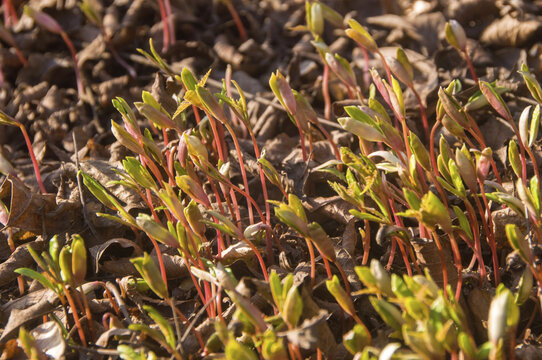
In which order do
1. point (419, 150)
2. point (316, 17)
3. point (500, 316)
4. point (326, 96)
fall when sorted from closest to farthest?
point (500, 316), point (419, 150), point (316, 17), point (326, 96)

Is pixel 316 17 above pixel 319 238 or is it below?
above

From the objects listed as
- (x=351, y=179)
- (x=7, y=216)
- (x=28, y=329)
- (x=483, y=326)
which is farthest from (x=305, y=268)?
(x=7, y=216)

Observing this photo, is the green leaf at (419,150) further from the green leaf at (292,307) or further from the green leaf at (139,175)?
the green leaf at (139,175)

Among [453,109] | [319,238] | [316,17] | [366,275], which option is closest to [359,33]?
[316,17]

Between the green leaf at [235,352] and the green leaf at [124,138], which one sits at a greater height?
the green leaf at [124,138]

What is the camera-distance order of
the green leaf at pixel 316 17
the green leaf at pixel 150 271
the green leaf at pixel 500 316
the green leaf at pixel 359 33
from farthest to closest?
the green leaf at pixel 316 17 < the green leaf at pixel 359 33 < the green leaf at pixel 150 271 < the green leaf at pixel 500 316

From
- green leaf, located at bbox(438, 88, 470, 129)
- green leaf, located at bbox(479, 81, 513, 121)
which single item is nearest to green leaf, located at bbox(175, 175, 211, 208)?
green leaf, located at bbox(438, 88, 470, 129)

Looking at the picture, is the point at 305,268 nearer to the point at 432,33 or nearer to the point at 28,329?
the point at 28,329

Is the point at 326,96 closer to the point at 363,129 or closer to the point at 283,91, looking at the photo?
the point at 283,91

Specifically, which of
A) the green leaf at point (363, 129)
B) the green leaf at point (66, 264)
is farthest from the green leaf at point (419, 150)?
the green leaf at point (66, 264)

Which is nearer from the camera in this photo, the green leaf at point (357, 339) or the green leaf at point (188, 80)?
the green leaf at point (357, 339)

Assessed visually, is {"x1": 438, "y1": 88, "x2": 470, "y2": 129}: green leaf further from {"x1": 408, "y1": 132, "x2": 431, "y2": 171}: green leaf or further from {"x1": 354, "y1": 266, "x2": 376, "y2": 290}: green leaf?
{"x1": 354, "y1": 266, "x2": 376, "y2": 290}: green leaf
